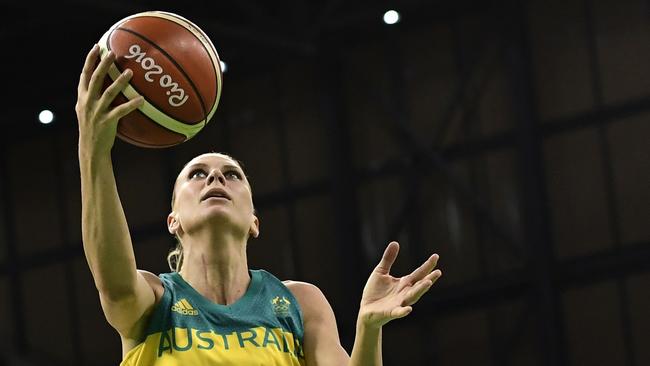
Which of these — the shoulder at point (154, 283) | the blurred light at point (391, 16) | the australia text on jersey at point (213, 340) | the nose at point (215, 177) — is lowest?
the australia text on jersey at point (213, 340)

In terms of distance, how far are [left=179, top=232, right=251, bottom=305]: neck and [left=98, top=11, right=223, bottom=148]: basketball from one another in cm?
45

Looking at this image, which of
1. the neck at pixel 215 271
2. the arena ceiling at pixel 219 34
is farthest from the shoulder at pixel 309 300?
the arena ceiling at pixel 219 34

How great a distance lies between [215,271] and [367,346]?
0.77 m

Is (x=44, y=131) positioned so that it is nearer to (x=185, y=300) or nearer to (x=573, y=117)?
(x=573, y=117)

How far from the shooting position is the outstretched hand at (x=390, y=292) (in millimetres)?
3834

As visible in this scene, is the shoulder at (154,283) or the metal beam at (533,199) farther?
the metal beam at (533,199)

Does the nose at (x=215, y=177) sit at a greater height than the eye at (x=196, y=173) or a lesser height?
lesser

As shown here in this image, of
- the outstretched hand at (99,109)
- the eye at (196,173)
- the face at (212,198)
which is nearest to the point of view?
the outstretched hand at (99,109)

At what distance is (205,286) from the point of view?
14.5 feet

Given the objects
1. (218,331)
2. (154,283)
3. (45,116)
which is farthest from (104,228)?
(45,116)

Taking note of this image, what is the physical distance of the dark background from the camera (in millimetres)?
12750

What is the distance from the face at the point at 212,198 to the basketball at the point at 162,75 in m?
0.28

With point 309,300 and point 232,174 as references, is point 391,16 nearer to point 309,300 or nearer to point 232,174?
point 232,174

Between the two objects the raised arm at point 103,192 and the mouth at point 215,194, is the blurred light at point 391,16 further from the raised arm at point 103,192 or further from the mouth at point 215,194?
the raised arm at point 103,192
